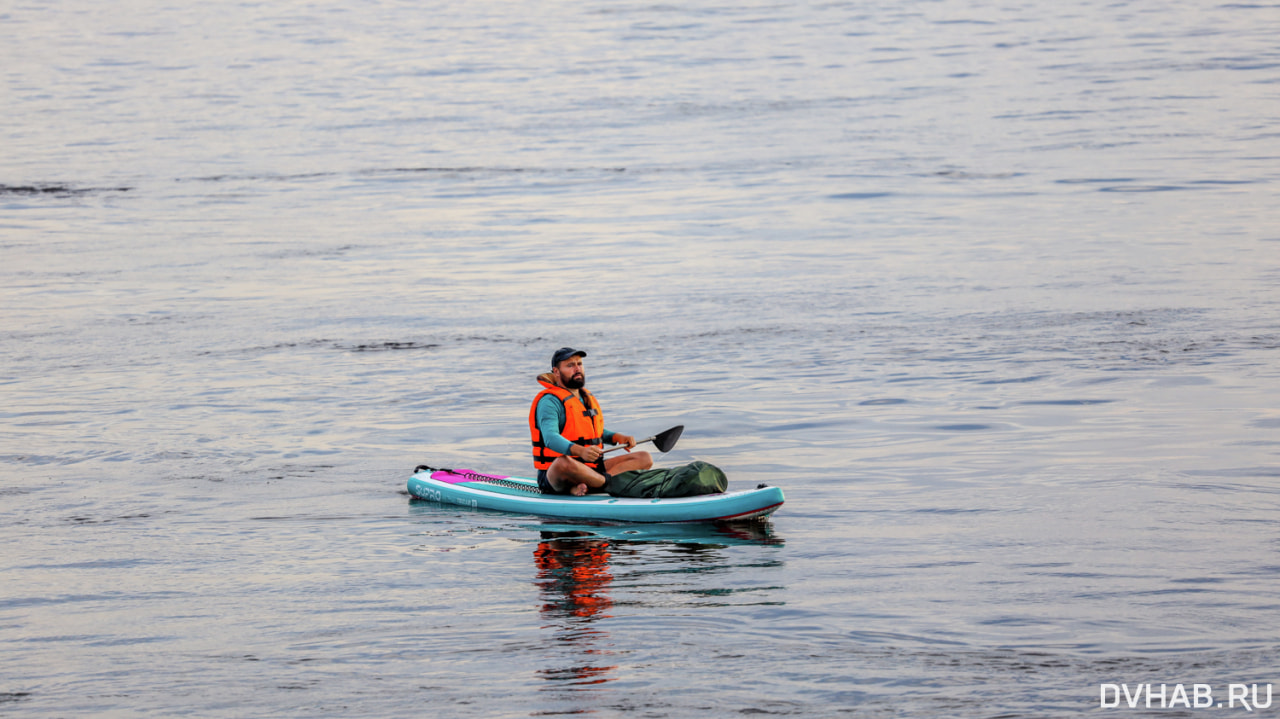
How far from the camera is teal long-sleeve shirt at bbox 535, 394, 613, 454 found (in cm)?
1280

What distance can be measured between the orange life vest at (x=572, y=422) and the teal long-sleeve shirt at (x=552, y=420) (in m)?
0.03

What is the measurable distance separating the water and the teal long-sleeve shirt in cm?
64

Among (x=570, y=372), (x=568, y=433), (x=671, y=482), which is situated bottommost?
(x=671, y=482)

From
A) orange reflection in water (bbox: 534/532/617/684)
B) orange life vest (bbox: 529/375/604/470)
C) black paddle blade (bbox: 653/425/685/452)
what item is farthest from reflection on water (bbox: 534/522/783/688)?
black paddle blade (bbox: 653/425/685/452)

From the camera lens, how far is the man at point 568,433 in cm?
1280

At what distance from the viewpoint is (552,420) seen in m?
12.8

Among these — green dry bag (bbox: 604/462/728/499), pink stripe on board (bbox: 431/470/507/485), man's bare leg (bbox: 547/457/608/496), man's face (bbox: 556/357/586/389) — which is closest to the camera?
green dry bag (bbox: 604/462/728/499)

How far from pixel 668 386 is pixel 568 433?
4.47 m

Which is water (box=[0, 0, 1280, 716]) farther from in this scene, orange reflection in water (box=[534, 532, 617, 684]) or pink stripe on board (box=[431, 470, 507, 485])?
pink stripe on board (box=[431, 470, 507, 485])

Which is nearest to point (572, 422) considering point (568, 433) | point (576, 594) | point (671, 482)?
point (568, 433)

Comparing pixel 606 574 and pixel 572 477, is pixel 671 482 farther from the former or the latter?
pixel 606 574

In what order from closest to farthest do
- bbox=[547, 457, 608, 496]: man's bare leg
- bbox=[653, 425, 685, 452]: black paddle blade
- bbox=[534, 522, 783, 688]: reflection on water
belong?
1. bbox=[534, 522, 783, 688]: reflection on water
2. bbox=[547, 457, 608, 496]: man's bare leg
3. bbox=[653, 425, 685, 452]: black paddle blade

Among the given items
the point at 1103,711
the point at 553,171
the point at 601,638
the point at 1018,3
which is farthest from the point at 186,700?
the point at 1018,3

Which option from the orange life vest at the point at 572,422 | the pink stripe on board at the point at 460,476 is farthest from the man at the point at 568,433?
the pink stripe on board at the point at 460,476
